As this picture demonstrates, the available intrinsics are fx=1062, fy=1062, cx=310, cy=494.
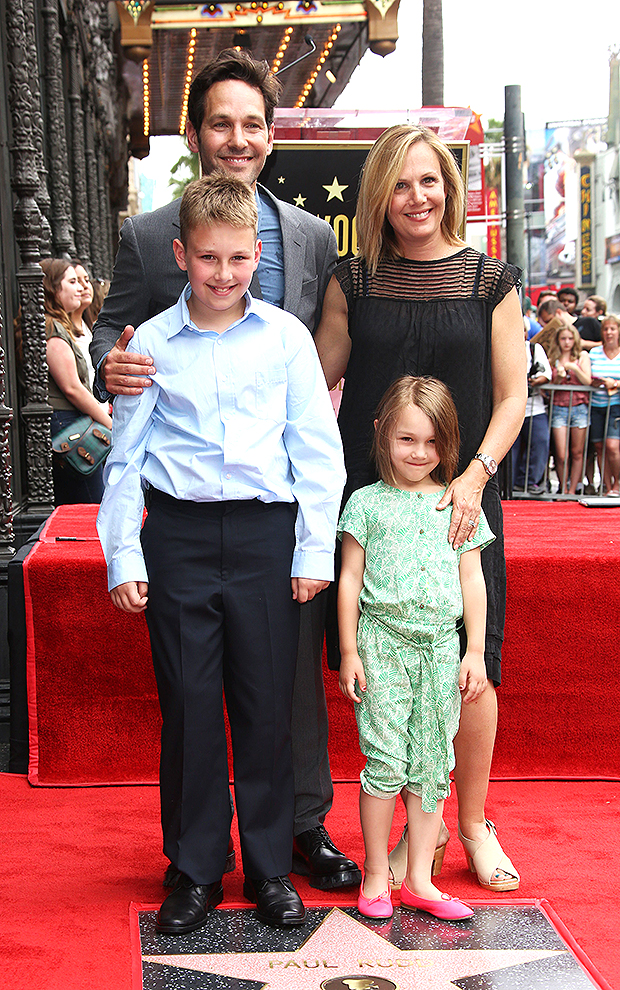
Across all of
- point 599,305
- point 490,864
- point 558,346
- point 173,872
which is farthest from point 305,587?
point 599,305

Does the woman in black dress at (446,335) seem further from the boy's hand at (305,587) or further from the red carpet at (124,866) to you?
the boy's hand at (305,587)

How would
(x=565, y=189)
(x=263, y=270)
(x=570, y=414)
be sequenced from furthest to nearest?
(x=565, y=189), (x=570, y=414), (x=263, y=270)

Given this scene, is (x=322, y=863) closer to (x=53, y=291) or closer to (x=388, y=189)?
(x=388, y=189)

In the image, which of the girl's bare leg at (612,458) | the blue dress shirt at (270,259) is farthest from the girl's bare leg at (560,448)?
the blue dress shirt at (270,259)

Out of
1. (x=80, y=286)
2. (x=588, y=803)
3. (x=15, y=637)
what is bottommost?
(x=588, y=803)

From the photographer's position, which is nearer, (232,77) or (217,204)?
(217,204)

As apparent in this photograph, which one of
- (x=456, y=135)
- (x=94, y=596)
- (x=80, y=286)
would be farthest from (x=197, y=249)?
(x=456, y=135)

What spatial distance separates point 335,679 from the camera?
387 cm

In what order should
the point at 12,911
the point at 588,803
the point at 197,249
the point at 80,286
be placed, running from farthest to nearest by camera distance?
1. the point at 80,286
2. the point at 588,803
3. the point at 12,911
4. the point at 197,249

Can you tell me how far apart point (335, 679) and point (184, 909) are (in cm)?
128

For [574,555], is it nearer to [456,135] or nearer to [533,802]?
[533,802]

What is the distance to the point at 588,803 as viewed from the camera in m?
3.74

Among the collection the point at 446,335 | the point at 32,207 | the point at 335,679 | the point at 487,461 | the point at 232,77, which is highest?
the point at 32,207

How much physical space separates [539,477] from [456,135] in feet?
12.7
